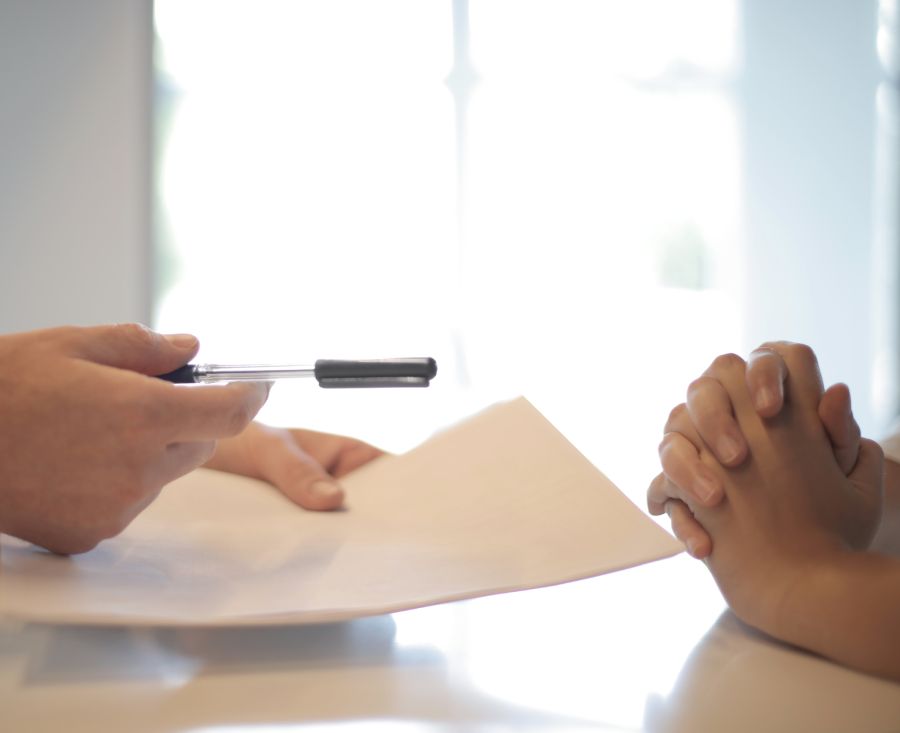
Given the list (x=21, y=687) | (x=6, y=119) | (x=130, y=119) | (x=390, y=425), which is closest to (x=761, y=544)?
(x=21, y=687)

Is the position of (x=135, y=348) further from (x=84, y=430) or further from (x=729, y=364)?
(x=729, y=364)

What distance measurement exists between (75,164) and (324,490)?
2498 mm

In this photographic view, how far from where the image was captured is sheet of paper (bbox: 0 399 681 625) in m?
0.31

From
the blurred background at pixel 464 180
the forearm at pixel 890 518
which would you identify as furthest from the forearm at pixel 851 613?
the blurred background at pixel 464 180

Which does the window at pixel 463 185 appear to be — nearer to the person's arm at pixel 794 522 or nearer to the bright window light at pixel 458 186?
the bright window light at pixel 458 186

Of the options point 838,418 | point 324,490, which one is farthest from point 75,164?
point 838,418

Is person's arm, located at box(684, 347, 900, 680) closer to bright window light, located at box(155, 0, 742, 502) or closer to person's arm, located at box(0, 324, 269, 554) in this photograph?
person's arm, located at box(0, 324, 269, 554)

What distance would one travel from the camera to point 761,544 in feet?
1.19

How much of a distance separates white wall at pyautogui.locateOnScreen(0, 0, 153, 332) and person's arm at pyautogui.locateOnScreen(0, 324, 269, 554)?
2396 mm

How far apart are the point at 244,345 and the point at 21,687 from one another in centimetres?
250

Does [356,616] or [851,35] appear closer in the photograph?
[356,616]

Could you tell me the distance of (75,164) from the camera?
259 centimetres

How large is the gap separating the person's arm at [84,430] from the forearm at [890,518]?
0.37 m

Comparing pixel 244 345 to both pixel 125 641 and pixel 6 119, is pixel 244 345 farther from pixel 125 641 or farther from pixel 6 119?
pixel 125 641
